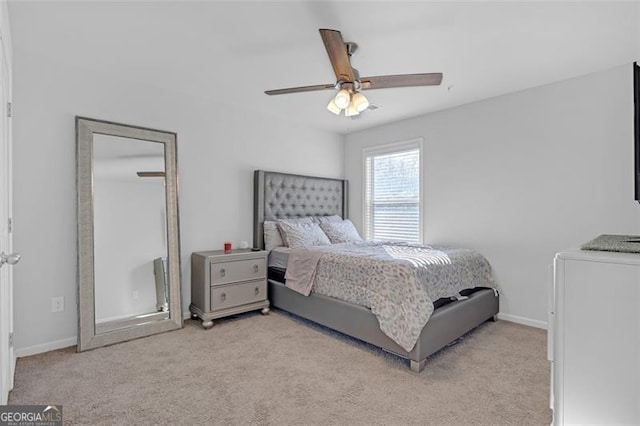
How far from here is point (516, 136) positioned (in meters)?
3.28

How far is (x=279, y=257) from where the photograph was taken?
3623 millimetres

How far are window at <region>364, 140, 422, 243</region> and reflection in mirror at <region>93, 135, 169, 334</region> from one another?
2.83 metres

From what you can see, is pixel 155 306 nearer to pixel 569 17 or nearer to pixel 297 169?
pixel 297 169

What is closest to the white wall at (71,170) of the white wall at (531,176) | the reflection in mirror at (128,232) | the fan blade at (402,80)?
the reflection in mirror at (128,232)

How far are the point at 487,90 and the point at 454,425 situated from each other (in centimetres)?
303

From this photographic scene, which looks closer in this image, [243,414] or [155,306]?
[243,414]

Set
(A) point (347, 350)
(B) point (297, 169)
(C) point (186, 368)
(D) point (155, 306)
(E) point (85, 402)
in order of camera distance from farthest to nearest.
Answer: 1. (B) point (297, 169)
2. (D) point (155, 306)
3. (A) point (347, 350)
4. (C) point (186, 368)
5. (E) point (85, 402)

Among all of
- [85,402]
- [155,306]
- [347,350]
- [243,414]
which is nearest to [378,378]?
[347,350]

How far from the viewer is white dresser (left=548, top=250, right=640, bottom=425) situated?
105 cm

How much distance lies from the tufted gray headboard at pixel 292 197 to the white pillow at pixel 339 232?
0.37 metres

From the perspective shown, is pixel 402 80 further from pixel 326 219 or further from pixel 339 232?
pixel 326 219

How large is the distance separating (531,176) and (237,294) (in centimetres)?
323

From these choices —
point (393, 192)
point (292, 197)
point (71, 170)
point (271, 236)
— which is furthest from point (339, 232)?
point (71, 170)

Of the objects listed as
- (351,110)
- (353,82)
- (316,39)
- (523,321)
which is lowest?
(523,321)
